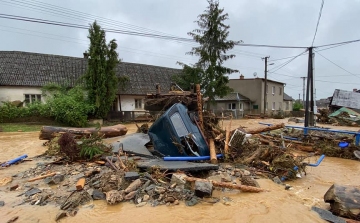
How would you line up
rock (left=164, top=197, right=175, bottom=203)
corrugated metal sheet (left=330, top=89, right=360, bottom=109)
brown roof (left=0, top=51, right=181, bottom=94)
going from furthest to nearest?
corrugated metal sheet (left=330, top=89, right=360, bottom=109) < brown roof (left=0, top=51, right=181, bottom=94) < rock (left=164, top=197, right=175, bottom=203)

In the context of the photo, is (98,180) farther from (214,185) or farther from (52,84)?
(52,84)

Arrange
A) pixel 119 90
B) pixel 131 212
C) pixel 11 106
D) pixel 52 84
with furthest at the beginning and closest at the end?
pixel 119 90 → pixel 52 84 → pixel 11 106 → pixel 131 212

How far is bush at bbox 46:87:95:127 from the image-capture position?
16109 mm

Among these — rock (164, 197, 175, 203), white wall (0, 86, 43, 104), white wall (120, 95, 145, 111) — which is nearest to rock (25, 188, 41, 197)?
rock (164, 197, 175, 203)

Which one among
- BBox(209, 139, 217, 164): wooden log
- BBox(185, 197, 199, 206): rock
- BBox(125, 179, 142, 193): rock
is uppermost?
BBox(209, 139, 217, 164): wooden log

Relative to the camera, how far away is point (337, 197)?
4.09 m

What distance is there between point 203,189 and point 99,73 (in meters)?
15.6

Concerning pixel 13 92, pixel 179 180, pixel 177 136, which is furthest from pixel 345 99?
pixel 13 92

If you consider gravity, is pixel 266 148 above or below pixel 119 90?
below

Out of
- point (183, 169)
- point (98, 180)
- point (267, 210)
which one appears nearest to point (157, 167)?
point (183, 169)

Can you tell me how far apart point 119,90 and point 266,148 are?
1687 cm

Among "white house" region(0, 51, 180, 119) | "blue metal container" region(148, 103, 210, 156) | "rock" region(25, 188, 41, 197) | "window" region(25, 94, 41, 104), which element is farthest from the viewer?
"window" region(25, 94, 41, 104)

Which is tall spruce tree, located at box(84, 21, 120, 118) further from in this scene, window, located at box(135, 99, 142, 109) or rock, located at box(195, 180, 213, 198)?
rock, located at box(195, 180, 213, 198)

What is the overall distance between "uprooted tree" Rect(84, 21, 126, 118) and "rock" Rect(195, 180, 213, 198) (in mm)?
14795
